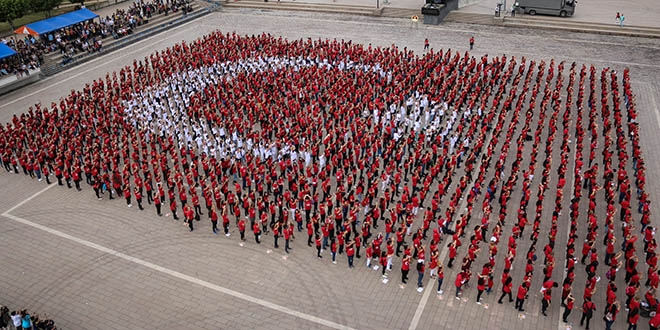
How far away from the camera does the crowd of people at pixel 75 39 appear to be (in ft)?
124

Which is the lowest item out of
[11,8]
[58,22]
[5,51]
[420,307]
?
[420,307]

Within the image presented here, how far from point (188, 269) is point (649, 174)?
18848 mm

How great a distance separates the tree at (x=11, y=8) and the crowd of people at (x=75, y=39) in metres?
1.72

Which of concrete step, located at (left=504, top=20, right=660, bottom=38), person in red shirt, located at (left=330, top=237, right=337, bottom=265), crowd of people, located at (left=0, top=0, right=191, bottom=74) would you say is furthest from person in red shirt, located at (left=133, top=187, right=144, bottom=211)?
concrete step, located at (left=504, top=20, right=660, bottom=38)

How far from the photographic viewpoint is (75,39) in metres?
42.1

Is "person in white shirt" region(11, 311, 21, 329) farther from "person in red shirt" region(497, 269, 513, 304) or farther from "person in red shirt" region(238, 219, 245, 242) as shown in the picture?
"person in red shirt" region(497, 269, 513, 304)

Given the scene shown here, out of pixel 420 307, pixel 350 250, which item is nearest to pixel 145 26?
pixel 350 250

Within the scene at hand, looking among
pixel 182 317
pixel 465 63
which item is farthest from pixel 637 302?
pixel 465 63

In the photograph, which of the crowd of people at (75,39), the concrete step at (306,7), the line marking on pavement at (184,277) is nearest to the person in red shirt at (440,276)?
the line marking on pavement at (184,277)

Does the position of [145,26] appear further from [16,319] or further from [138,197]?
[16,319]

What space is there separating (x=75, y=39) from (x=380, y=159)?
101ft

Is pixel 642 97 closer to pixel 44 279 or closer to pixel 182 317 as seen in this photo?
pixel 182 317

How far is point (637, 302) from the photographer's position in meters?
13.7

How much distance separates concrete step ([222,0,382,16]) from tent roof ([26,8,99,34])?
14.8m
